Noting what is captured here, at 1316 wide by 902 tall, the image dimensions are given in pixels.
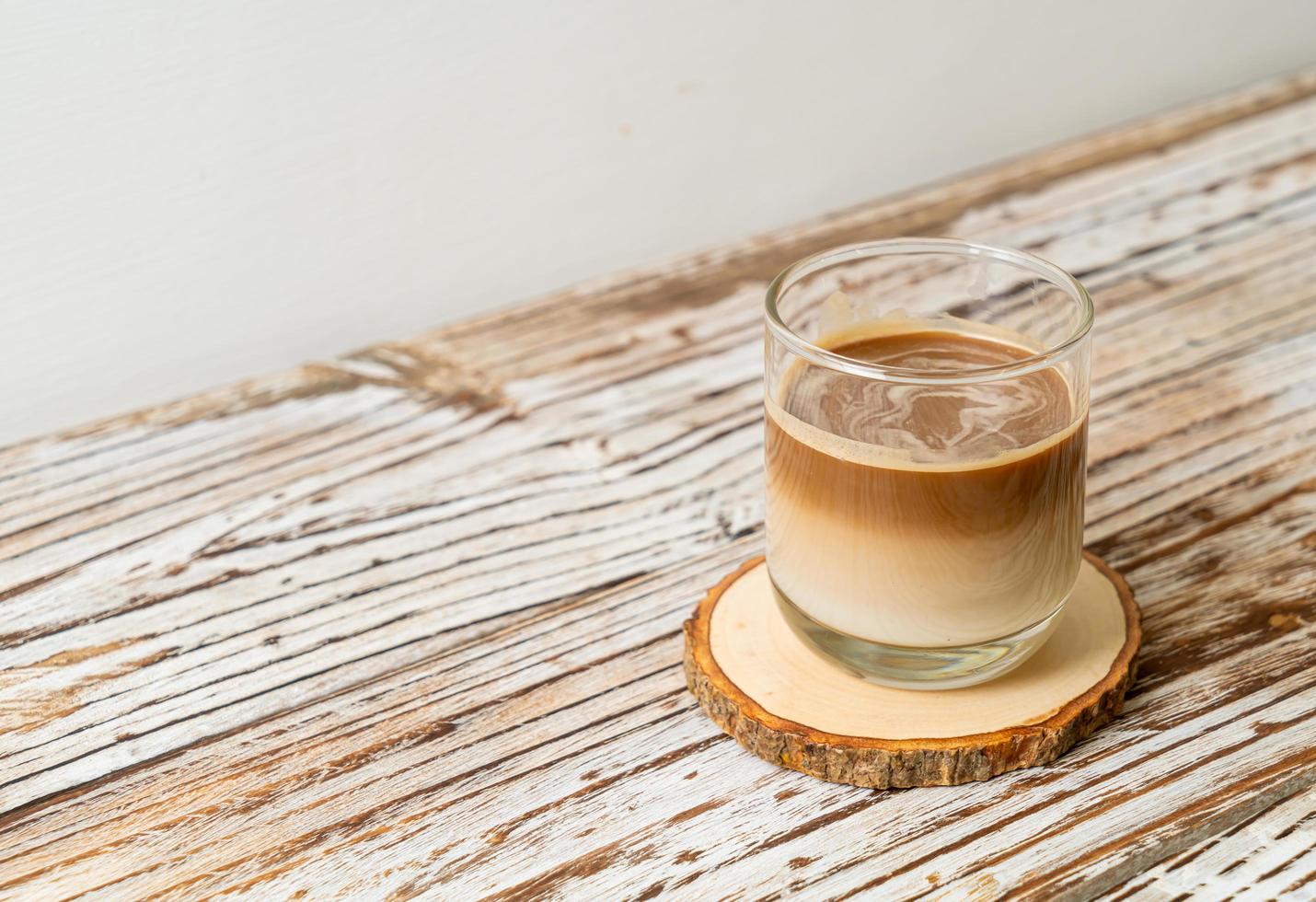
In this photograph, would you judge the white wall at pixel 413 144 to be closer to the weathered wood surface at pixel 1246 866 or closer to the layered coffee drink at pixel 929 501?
the layered coffee drink at pixel 929 501

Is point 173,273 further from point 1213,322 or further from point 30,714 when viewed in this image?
point 1213,322

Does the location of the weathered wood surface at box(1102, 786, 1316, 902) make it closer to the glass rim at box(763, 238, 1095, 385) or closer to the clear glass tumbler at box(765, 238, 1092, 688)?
the clear glass tumbler at box(765, 238, 1092, 688)

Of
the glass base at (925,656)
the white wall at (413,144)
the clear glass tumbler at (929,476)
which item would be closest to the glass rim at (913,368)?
the clear glass tumbler at (929,476)

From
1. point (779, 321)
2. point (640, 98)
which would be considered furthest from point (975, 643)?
point (640, 98)

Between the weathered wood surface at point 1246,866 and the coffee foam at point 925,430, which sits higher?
the coffee foam at point 925,430

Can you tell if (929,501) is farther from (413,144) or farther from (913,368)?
(413,144)

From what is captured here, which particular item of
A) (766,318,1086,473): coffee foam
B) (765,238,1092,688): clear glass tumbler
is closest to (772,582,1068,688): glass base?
(765,238,1092,688): clear glass tumbler
